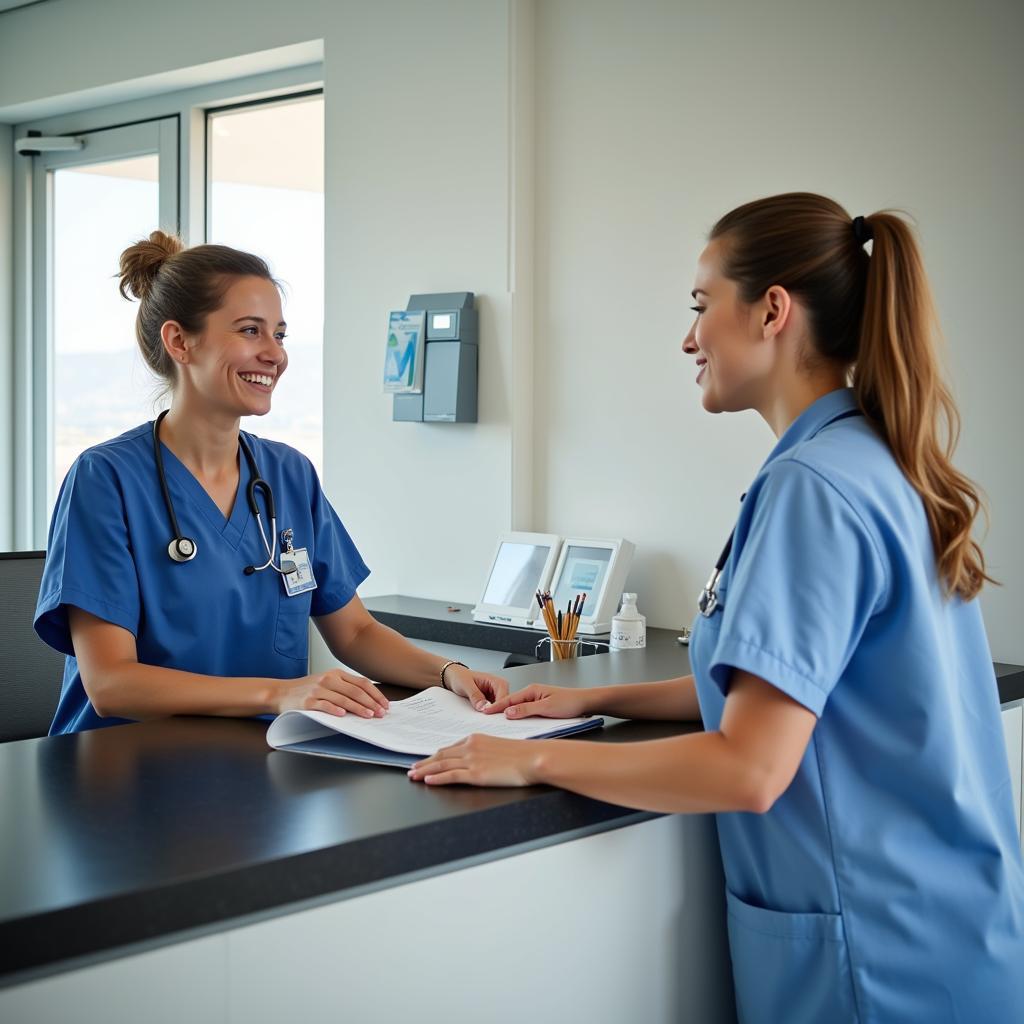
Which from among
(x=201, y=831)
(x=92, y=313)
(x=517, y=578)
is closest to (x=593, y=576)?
(x=517, y=578)

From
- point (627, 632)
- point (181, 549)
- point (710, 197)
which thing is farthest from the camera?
point (710, 197)

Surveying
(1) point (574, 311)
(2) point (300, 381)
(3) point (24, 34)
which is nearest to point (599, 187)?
(1) point (574, 311)

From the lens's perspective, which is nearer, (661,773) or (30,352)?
(661,773)

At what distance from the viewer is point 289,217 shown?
141 inches

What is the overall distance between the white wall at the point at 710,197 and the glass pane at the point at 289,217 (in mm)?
907

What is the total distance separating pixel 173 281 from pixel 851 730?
128 centimetres

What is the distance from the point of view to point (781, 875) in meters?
1.15

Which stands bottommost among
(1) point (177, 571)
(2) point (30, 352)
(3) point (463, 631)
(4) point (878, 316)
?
(3) point (463, 631)

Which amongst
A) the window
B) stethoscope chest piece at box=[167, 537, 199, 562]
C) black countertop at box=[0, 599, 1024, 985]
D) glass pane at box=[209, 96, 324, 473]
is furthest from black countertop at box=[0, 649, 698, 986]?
the window

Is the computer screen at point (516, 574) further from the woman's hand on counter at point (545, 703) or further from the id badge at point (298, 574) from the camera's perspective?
the woman's hand on counter at point (545, 703)

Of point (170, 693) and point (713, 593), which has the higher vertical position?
point (713, 593)

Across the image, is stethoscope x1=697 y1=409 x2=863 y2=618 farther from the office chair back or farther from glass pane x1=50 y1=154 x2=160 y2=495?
glass pane x1=50 y1=154 x2=160 y2=495

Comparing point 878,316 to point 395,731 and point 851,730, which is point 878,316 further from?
point 395,731

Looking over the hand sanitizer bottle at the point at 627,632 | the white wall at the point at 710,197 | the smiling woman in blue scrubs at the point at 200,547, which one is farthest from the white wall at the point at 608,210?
the smiling woman in blue scrubs at the point at 200,547
